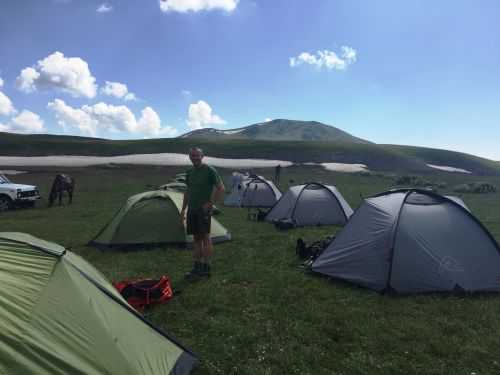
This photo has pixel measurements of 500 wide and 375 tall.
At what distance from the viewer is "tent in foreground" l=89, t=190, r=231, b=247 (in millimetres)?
11031

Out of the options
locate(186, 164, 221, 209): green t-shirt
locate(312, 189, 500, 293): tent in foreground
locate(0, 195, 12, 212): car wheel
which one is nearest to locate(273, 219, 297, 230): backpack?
locate(312, 189, 500, 293): tent in foreground

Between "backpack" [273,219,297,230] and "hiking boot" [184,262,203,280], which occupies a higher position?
"backpack" [273,219,297,230]

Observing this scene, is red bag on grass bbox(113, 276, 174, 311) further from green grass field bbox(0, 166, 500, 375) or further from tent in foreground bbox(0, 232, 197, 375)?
tent in foreground bbox(0, 232, 197, 375)

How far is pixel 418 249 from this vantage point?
775cm

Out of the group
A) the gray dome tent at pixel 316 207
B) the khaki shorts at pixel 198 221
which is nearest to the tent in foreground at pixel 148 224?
the khaki shorts at pixel 198 221

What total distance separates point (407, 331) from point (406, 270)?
188cm

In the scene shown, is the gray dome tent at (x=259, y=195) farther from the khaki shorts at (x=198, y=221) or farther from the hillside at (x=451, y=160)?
the hillside at (x=451, y=160)

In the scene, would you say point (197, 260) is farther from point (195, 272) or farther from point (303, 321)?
point (303, 321)

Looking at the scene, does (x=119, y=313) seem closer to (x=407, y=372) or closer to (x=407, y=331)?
(x=407, y=372)

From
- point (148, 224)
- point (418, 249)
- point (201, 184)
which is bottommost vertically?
point (148, 224)

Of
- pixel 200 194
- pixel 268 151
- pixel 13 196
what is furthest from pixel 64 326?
pixel 268 151

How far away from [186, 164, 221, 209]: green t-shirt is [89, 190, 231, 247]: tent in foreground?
284cm

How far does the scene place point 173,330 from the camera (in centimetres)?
614

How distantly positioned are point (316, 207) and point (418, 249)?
26.1 feet
